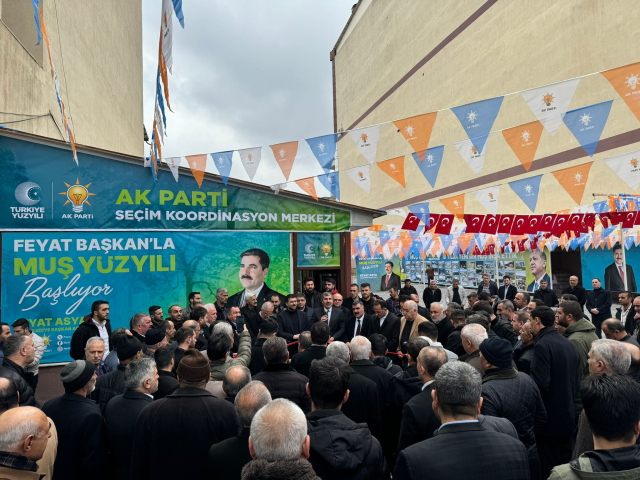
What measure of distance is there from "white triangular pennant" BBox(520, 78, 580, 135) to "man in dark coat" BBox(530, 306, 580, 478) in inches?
172

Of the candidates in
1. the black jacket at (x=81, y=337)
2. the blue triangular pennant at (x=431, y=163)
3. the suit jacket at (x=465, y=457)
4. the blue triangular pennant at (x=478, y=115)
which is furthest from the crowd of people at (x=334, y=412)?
the blue triangular pennant at (x=431, y=163)

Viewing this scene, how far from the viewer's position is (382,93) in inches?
1555

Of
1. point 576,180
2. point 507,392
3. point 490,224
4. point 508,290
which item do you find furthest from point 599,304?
point 507,392

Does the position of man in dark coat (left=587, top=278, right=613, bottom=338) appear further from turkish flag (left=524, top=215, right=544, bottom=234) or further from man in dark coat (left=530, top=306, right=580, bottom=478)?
man in dark coat (left=530, top=306, right=580, bottom=478)

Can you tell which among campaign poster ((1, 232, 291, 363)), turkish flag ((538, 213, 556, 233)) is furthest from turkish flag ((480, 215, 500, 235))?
campaign poster ((1, 232, 291, 363))

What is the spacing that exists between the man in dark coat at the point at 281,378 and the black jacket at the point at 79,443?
1.28 metres

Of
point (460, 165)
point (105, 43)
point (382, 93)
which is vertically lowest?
point (460, 165)

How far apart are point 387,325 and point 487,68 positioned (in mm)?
23009

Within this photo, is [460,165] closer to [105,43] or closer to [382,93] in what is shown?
[382,93]

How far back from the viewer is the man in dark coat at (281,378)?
12.5 ft

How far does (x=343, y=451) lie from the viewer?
2.38 meters

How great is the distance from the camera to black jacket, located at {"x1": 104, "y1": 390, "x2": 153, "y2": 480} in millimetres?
3258

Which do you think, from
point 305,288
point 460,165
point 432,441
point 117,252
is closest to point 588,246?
point 460,165

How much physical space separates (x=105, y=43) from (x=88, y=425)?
17426 mm
